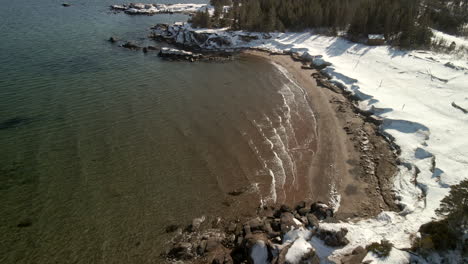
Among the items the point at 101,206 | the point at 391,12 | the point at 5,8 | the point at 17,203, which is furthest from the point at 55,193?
the point at 5,8

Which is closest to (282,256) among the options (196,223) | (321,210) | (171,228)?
(321,210)

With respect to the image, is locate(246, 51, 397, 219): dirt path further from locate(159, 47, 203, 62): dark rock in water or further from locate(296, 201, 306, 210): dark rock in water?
locate(159, 47, 203, 62): dark rock in water

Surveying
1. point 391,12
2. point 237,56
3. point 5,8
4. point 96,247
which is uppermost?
point 391,12

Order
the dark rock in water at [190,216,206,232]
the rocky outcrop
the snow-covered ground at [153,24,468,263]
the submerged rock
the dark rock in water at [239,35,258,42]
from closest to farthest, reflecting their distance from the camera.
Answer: the snow-covered ground at [153,24,468,263]
the dark rock in water at [190,216,206,232]
the submerged rock
the rocky outcrop
the dark rock in water at [239,35,258,42]

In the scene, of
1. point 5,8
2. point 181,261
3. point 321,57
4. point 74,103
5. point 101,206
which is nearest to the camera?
point 181,261

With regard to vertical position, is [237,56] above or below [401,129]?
above

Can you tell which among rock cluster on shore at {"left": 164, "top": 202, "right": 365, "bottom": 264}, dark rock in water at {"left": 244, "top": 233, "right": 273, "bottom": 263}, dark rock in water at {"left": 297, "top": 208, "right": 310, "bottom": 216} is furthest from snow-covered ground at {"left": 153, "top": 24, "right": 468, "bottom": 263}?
dark rock in water at {"left": 244, "top": 233, "right": 273, "bottom": 263}

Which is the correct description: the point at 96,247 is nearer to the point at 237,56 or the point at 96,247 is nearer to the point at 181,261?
the point at 181,261
